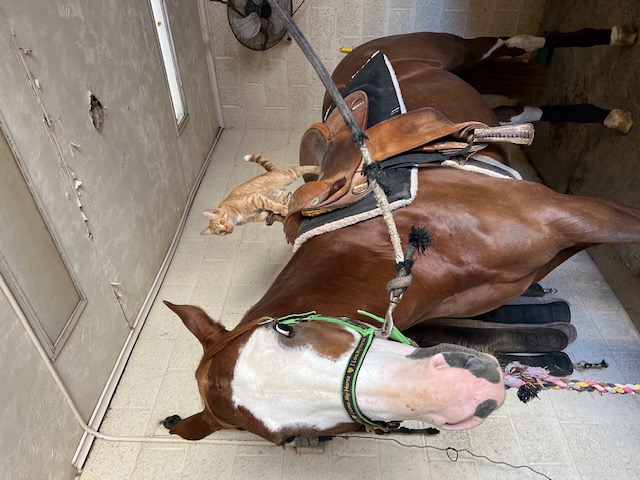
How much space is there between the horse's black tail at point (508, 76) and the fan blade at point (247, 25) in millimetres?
1650

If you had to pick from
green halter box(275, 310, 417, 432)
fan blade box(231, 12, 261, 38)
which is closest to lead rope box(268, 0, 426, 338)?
green halter box(275, 310, 417, 432)

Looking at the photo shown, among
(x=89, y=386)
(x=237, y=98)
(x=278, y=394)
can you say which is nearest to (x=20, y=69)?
(x=89, y=386)

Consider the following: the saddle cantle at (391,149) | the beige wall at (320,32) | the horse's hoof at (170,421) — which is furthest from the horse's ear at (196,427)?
the beige wall at (320,32)

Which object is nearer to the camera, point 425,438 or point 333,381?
point 333,381

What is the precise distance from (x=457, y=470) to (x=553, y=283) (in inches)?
51.0

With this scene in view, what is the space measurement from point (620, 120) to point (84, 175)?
2772 mm

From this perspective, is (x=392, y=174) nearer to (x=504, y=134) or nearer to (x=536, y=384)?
(x=504, y=134)

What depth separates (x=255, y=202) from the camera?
6.88 feet

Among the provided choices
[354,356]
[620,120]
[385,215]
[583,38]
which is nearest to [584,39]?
[583,38]

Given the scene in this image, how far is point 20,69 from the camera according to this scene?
1.57m

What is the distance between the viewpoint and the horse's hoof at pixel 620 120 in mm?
2367

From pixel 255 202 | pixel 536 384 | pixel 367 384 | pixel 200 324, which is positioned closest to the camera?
pixel 367 384

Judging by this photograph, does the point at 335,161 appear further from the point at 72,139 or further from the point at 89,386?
the point at 89,386

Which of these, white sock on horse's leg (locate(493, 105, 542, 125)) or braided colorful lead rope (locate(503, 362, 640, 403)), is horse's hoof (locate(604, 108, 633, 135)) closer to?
white sock on horse's leg (locate(493, 105, 542, 125))
